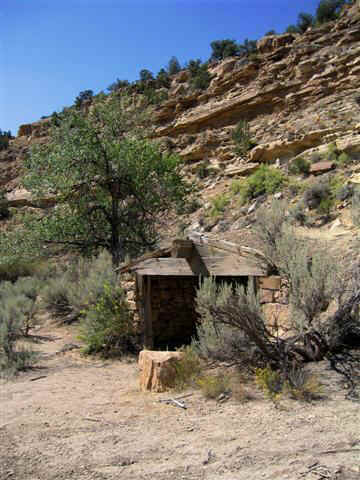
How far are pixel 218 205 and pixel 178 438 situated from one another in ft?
47.3

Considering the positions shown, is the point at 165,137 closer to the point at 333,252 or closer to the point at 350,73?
the point at 350,73

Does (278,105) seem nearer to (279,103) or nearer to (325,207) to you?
(279,103)

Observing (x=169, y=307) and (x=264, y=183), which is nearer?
(x=169, y=307)

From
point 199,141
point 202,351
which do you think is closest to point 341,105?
point 199,141

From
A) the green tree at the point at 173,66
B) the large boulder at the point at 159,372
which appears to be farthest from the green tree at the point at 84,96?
the large boulder at the point at 159,372

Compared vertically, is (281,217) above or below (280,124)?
below

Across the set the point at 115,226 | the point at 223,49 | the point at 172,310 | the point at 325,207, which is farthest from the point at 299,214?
the point at 223,49

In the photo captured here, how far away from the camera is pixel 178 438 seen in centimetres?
378

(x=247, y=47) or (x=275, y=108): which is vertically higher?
(x=247, y=47)

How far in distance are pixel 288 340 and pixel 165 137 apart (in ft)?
79.6

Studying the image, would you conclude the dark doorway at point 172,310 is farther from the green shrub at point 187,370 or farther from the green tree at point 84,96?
the green tree at point 84,96

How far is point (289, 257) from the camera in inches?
227

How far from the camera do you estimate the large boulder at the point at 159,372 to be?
5.27 m

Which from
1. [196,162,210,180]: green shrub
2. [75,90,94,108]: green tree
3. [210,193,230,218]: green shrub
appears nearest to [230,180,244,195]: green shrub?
[210,193,230,218]: green shrub
